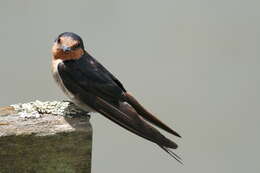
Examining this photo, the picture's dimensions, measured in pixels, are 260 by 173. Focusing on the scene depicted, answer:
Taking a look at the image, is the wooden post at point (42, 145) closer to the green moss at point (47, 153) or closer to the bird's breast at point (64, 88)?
the green moss at point (47, 153)

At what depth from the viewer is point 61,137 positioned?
88 cm

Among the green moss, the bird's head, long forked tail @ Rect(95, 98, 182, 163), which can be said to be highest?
the bird's head

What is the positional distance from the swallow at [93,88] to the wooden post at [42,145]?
Answer: 1.20 feet

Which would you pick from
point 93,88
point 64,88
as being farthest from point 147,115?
point 64,88

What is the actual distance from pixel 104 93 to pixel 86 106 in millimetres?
77

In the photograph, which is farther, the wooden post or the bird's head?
the bird's head

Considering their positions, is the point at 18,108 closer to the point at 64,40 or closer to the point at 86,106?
the point at 86,106

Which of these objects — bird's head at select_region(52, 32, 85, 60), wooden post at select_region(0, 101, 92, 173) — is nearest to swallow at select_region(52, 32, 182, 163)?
bird's head at select_region(52, 32, 85, 60)

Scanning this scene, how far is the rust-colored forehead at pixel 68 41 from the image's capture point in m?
1.59

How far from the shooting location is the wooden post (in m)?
0.85

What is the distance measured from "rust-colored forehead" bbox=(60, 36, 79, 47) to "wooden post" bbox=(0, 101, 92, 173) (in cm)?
67

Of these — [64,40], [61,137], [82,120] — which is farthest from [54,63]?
[61,137]

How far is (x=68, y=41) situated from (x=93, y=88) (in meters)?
0.20

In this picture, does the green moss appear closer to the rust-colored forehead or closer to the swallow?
the swallow
